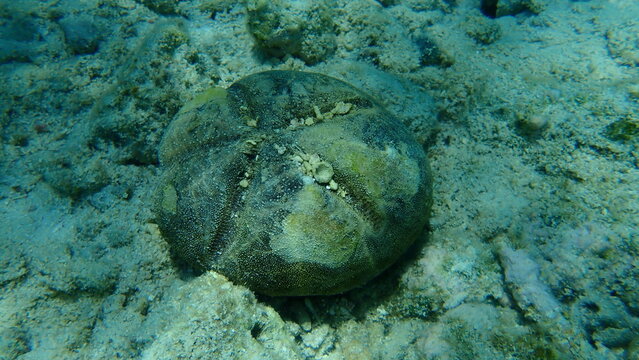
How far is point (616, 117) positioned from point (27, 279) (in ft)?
18.4

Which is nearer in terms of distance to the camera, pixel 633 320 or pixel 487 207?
pixel 633 320

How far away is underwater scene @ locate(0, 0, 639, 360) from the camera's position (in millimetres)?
2625

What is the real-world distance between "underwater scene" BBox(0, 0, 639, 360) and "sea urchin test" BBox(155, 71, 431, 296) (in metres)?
0.02

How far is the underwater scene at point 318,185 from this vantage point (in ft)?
8.61

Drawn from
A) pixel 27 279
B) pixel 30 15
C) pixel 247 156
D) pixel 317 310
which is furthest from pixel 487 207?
pixel 30 15

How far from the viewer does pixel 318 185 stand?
104 inches

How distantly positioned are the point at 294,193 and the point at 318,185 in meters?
0.20

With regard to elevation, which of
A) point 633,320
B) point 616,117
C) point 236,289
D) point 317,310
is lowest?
point 317,310

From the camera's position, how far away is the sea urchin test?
2.59 m

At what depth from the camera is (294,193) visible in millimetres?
2602

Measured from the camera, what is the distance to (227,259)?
8.89 feet

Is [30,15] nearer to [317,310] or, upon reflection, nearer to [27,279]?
[27,279]

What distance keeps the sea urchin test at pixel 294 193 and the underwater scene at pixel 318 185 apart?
18 millimetres

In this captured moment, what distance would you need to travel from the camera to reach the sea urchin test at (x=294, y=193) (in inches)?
102
